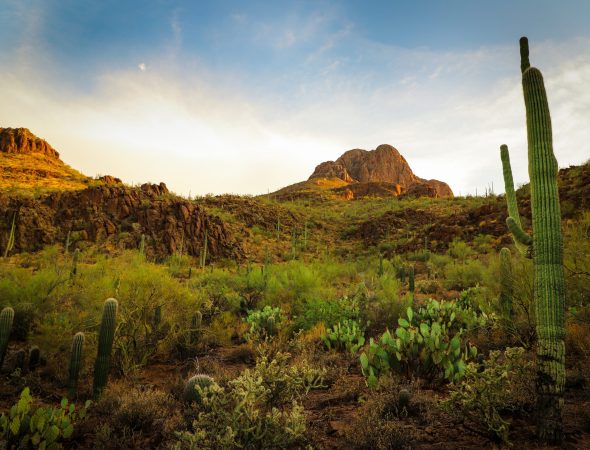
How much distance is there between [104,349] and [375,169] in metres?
89.5

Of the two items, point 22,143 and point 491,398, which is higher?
point 22,143

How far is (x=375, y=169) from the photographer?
297 ft

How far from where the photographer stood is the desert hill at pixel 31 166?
34.0m

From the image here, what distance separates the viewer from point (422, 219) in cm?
3344

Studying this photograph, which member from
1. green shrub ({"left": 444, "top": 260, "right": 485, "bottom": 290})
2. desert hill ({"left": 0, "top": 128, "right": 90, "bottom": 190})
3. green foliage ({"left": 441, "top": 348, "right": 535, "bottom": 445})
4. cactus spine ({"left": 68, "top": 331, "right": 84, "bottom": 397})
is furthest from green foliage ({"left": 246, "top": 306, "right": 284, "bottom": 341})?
desert hill ({"left": 0, "top": 128, "right": 90, "bottom": 190})

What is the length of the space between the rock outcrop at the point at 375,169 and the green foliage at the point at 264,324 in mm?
73576

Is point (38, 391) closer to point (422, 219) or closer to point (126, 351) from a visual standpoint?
point (126, 351)

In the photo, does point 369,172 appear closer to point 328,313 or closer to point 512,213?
point 328,313

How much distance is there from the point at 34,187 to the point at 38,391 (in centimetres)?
3304

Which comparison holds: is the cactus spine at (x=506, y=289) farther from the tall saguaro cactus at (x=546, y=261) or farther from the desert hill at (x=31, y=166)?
the desert hill at (x=31, y=166)

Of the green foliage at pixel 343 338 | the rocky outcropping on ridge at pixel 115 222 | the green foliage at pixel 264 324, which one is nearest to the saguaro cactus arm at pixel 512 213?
the green foliage at pixel 343 338

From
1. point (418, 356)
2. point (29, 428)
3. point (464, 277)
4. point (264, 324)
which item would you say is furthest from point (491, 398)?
point (464, 277)

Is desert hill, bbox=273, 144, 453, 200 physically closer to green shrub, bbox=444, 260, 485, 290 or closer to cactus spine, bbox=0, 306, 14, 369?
green shrub, bbox=444, 260, 485, 290

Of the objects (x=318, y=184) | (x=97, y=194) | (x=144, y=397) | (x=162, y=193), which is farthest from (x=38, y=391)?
(x=318, y=184)
